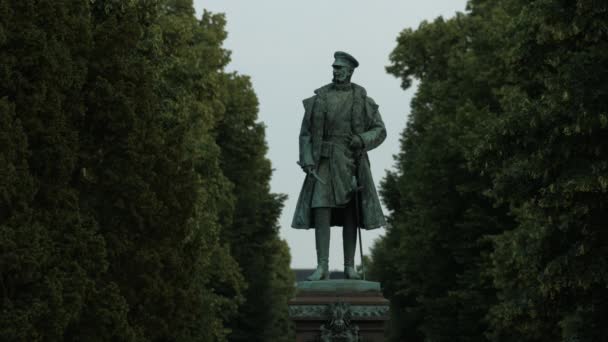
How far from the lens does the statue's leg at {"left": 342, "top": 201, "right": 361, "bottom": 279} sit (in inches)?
794

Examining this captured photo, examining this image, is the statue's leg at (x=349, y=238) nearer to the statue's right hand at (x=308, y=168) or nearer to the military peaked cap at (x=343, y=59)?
the statue's right hand at (x=308, y=168)

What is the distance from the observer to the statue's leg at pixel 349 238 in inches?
794

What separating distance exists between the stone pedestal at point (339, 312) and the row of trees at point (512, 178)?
4.73 m

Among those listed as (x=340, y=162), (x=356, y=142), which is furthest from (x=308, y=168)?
(x=356, y=142)

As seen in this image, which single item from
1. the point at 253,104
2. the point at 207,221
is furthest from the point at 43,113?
the point at 253,104

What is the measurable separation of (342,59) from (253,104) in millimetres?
38789

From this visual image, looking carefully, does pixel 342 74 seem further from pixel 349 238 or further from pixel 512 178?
pixel 512 178

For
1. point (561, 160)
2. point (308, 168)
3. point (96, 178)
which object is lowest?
point (308, 168)

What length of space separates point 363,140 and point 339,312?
230 centimetres

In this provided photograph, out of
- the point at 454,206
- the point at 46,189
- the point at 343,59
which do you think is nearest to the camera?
the point at 343,59

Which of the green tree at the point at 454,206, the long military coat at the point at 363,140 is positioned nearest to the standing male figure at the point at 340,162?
the long military coat at the point at 363,140

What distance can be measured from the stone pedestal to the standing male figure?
600mm

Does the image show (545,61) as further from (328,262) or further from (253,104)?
(253,104)

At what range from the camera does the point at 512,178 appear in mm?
25062
